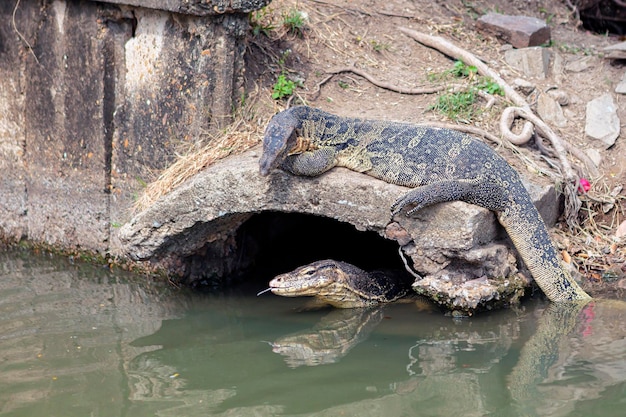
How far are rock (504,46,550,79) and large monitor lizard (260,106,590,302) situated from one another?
2601mm

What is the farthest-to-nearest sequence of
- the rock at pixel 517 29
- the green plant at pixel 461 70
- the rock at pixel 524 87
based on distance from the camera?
the rock at pixel 517 29, the green plant at pixel 461 70, the rock at pixel 524 87

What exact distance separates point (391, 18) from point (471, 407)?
18.7ft

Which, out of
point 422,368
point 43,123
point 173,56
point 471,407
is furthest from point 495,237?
point 43,123

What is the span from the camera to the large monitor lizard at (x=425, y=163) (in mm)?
6430

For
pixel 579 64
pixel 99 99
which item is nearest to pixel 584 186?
pixel 579 64

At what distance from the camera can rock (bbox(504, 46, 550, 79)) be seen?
8.97 metres

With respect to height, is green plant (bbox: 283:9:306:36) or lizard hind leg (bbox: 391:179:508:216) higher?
green plant (bbox: 283:9:306:36)

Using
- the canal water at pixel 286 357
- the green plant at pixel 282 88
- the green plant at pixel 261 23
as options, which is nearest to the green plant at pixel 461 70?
the green plant at pixel 282 88

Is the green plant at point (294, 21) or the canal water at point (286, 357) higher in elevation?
the green plant at point (294, 21)

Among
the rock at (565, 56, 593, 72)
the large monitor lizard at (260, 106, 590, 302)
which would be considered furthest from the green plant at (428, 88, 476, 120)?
the rock at (565, 56, 593, 72)

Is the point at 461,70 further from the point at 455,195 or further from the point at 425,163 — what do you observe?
the point at 455,195

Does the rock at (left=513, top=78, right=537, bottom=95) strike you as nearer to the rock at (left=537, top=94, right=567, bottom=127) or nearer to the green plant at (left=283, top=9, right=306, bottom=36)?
the rock at (left=537, top=94, right=567, bottom=127)

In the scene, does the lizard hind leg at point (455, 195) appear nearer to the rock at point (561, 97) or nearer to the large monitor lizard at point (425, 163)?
the large monitor lizard at point (425, 163)

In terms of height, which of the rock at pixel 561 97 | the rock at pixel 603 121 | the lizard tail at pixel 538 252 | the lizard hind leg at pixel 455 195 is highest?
the rock at pixel 561 97
